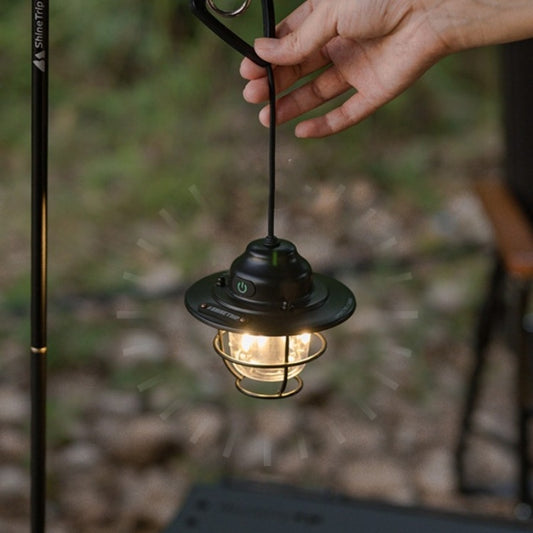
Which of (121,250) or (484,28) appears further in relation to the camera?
(121,250)

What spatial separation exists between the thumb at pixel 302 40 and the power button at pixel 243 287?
0.24m

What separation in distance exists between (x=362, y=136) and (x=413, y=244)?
0.52 meters

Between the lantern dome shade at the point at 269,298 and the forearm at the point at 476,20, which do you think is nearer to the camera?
the lantern dome shade at the point at 269,298

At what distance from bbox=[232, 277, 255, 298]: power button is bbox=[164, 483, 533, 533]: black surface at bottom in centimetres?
65

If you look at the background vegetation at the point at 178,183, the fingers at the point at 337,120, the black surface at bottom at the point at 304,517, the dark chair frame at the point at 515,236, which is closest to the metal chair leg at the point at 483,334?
the dark chair frame at the point at 515,236

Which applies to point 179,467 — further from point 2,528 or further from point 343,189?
point 343,189

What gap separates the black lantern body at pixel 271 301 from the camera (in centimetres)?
Answer: 77

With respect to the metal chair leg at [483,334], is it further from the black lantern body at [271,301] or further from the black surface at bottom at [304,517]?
the black lantern body at [271,301]

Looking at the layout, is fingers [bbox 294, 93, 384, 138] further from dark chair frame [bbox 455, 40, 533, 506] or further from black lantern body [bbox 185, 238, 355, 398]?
dark chair frame [bbox 455, 40, 533, 506]

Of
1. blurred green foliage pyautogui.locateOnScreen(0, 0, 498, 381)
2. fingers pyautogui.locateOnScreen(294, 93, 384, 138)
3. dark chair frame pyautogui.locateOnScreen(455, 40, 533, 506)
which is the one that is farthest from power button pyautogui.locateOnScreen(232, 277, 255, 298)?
blurred green foliage pyautogui.locateOnScreen(0, 0, 498, 381)

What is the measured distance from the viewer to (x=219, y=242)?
299 centimetres

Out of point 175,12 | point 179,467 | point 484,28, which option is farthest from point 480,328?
point 175,12

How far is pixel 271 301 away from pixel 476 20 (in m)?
0.44

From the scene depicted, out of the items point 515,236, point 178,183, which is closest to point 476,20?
point 515,236
